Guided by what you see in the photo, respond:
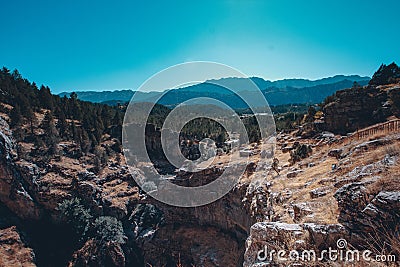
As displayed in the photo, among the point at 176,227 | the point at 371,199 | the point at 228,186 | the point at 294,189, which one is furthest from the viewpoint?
the point at 176,227

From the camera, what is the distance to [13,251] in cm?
1825

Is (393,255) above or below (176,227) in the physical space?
above

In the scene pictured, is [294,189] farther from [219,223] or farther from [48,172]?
[48,172]

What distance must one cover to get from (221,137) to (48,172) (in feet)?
80.2

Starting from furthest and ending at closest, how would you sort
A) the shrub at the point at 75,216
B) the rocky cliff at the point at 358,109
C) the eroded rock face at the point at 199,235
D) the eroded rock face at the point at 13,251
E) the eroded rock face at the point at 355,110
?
the shrub at the point at 75,216 → the eroded rock face at the point at 355,110 → the rocky cliff at the point at 358,109 → the eroded rock face at the point at 199,235 → the eroded rock face at the point at 13,251

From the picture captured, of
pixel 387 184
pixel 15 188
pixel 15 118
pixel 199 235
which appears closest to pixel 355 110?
pixel 199 235

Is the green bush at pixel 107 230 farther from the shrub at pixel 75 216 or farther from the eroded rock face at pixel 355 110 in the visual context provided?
the eroded rock face at pixel 355 110

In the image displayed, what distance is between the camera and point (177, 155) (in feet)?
127

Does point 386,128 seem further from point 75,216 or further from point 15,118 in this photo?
point 15,118

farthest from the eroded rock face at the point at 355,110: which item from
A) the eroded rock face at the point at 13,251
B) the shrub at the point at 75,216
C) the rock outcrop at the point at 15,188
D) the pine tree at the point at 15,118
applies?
the pine tree at the point at 15,118

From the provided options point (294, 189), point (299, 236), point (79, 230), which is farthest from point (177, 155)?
point (299, 236)

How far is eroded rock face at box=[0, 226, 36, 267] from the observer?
1742 cm

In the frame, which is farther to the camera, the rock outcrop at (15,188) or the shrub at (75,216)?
the rock outcrop at (15,188)

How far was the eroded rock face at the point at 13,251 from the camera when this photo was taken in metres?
17.4
